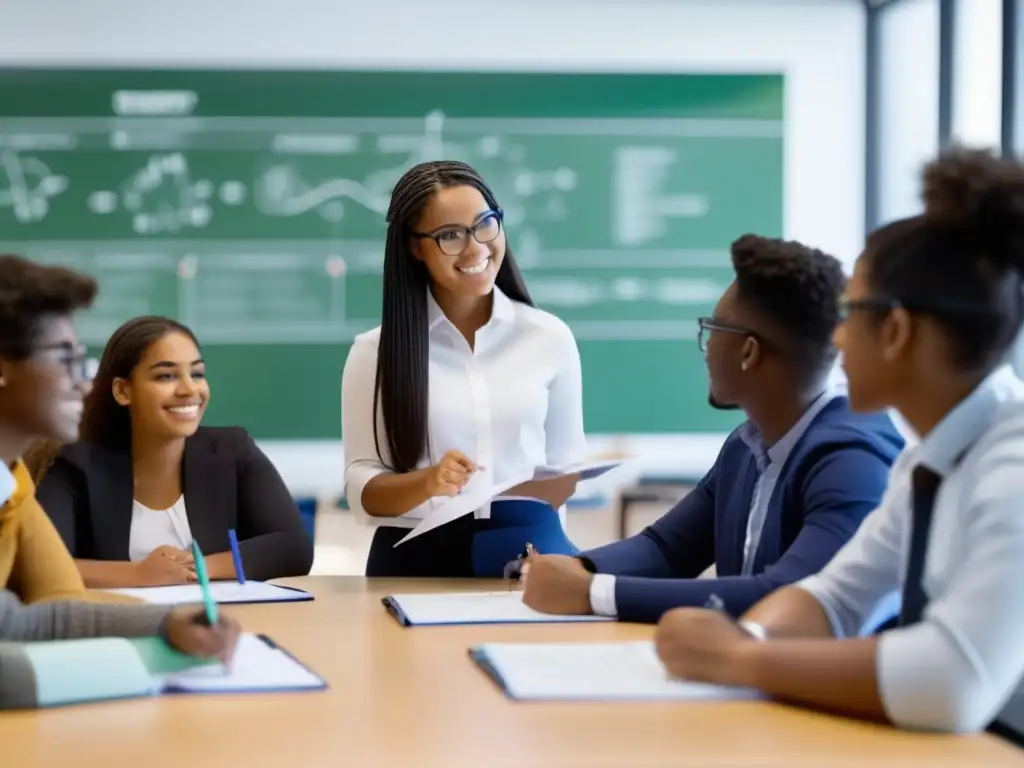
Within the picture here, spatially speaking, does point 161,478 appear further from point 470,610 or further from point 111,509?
point 470,610

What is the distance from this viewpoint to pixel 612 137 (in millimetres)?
5539

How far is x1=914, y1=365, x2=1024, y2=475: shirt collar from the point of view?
4.99 ft

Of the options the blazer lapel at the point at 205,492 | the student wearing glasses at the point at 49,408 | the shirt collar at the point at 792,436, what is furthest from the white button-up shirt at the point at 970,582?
the blazer lapel at the point at 205,492

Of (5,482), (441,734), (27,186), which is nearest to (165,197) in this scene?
(27,186)

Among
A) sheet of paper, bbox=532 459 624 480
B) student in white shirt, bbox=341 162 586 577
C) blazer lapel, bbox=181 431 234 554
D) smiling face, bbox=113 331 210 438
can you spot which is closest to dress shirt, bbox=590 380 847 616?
sheet of paper, bbox=532 459 624 480

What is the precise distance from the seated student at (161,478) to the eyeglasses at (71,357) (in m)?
0.87

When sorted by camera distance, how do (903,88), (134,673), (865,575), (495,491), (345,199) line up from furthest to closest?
(903,88) → (345,199) → (495,491) → (865,575) → (134,673)

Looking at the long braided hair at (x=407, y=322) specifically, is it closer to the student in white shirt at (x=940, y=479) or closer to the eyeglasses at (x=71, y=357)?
the eyeglasses at (x=71, y=357)

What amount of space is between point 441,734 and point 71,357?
2.73 feet

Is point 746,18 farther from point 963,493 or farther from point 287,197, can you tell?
A: point 963,493

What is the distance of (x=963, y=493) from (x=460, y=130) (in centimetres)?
424

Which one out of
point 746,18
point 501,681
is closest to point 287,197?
point 746,18

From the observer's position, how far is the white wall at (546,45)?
5336mm

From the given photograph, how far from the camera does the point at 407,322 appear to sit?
287 cm
